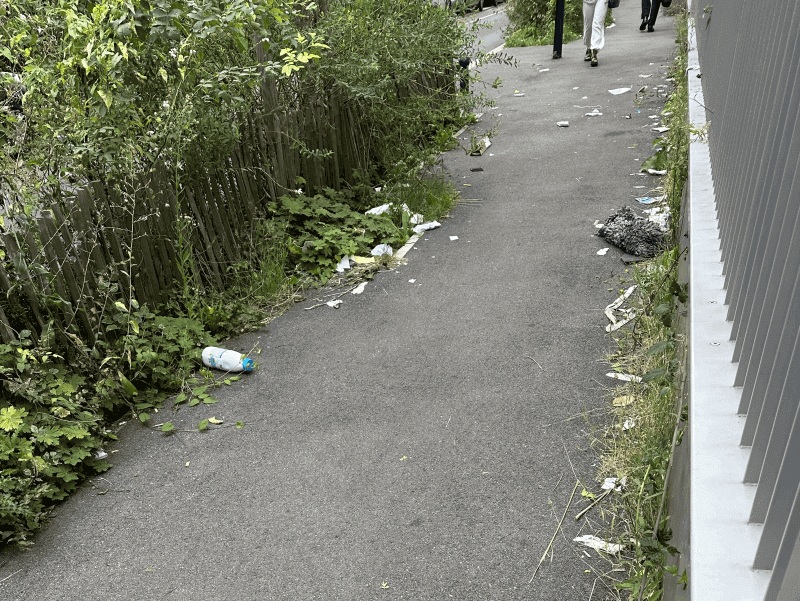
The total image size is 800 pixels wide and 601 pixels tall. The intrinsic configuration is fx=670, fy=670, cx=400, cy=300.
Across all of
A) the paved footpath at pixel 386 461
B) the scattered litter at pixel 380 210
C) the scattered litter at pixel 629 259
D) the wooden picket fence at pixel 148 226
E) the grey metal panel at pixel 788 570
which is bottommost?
the paved footpath at pixel 386 461

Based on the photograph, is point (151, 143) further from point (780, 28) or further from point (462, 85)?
point (462, 85)

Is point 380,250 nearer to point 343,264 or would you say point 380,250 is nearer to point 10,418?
point 343,264

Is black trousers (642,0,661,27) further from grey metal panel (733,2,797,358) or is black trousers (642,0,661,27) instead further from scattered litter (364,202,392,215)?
grey metal panel (733,2,797,358)

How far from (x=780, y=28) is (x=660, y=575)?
198 cm

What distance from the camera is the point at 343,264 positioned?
634 cm

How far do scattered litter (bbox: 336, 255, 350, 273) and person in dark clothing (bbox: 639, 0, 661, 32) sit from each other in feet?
43.6

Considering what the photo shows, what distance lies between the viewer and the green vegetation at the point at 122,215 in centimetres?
388

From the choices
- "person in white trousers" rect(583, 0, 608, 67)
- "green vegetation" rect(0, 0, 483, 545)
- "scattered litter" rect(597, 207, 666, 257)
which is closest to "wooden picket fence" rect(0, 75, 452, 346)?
"green vegetation" rect(0, 0, 483, 545)

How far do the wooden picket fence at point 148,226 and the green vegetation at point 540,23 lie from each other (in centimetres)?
1169

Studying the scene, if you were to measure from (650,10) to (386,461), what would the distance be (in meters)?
16.1

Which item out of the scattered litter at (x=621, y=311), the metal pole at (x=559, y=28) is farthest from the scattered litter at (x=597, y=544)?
the metal pole at (x=559, y=28)

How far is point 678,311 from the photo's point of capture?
383 centimetres

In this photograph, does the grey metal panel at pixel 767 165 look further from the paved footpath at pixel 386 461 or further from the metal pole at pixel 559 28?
the metal pole at pixel 559 28

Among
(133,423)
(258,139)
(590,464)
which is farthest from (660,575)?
(258,139)
